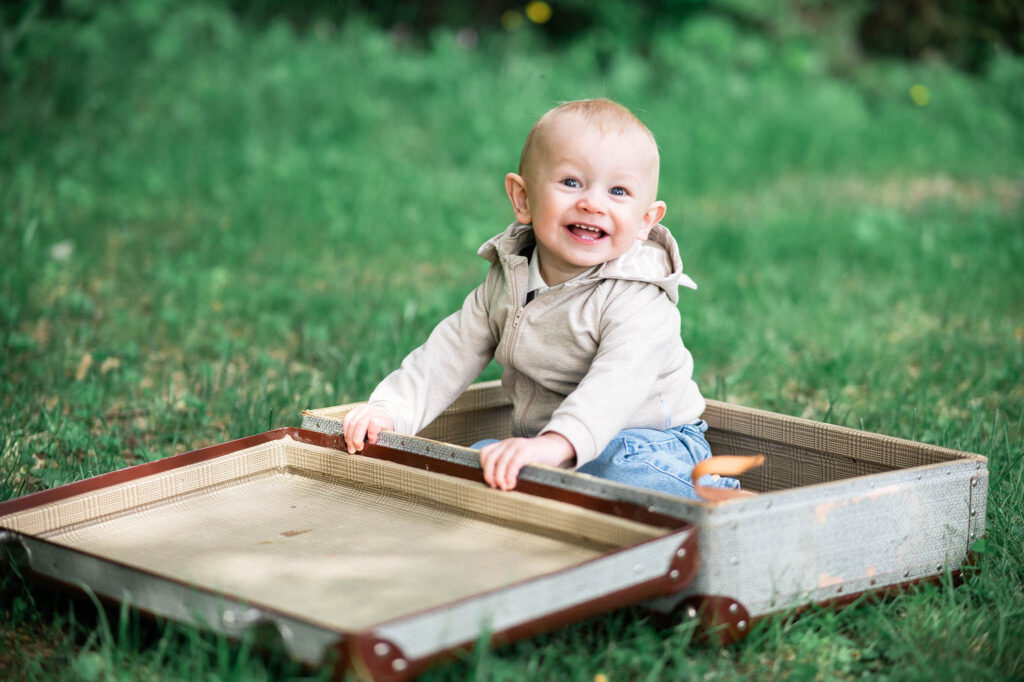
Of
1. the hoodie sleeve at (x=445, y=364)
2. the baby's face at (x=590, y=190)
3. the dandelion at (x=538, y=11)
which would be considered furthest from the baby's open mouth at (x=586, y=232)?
the dandelion at (x=538, y=11)

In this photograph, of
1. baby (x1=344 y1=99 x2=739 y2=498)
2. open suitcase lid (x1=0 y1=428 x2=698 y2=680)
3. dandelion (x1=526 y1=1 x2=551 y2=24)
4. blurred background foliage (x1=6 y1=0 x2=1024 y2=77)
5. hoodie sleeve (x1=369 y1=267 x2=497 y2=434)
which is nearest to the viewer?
open suitcase lid (x1=0 y1=428 x2=698 y2=680)

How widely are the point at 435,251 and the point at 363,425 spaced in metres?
2.89

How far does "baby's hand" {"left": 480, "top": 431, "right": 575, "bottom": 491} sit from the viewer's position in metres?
2.13

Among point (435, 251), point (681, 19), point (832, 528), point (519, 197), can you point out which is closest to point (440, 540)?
point (832, 528)

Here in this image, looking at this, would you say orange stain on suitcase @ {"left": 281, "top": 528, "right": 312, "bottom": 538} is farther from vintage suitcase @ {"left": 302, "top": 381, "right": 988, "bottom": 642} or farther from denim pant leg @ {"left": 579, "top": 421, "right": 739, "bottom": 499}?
denim pant leg @ {"left": 579, "top": 421, "right": 739, "bottom": 499}

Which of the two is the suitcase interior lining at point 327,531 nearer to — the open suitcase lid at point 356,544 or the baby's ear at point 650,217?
the open suitcase lid at point 356,544

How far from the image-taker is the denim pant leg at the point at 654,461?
233 centimetres

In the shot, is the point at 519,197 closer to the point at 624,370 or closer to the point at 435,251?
the point at 624,370

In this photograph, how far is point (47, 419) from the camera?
2.99 m

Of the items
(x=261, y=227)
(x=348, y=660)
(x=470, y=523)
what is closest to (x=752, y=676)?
(x=470, y=523)

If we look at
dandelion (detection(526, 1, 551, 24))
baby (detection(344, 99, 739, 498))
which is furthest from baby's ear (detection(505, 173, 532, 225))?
dandelion (detection(526, 1, 551, 24))

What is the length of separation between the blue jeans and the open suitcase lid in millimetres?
305

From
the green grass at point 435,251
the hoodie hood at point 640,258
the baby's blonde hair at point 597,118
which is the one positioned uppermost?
the baby's blonde hair at point 597,118

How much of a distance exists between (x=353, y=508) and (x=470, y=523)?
0.26 m
